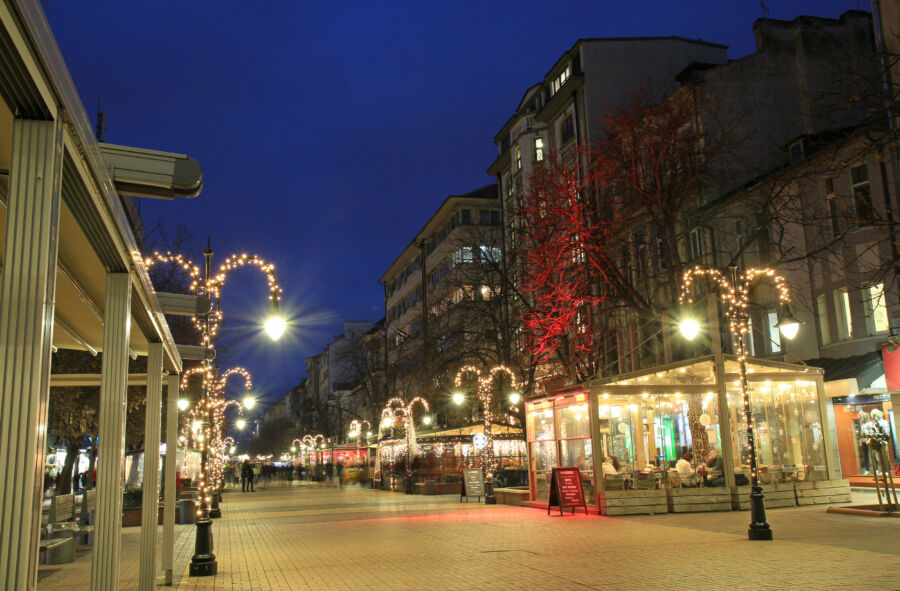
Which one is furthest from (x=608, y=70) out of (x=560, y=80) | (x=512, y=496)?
(x=512, y=496)

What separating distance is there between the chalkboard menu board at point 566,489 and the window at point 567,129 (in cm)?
3012

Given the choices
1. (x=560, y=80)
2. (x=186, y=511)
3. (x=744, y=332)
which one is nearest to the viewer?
(x=744, y=332)

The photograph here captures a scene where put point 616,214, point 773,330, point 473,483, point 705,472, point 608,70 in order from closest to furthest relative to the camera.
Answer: point 705,472 < point 616,214 < point 473,483 < point 773,330 < point 608,70

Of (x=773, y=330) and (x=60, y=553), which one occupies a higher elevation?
(x=773, y=330)

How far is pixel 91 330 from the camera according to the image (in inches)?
405

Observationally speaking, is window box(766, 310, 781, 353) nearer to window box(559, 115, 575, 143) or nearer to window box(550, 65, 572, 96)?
window box(559, 115, 575, 143)

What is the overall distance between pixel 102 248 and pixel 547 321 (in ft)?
65.8

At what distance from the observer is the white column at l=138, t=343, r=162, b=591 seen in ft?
32.0

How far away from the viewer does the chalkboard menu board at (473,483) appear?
2958cm

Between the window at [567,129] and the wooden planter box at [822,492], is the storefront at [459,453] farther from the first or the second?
the window at [567,129]

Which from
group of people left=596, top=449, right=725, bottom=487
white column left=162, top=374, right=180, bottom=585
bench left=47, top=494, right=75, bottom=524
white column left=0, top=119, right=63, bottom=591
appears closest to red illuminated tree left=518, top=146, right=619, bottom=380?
group of people left=596, top=449, right=725, bottom=487

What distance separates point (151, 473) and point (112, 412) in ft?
11.9

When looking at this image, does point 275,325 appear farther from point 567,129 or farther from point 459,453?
point 567,129

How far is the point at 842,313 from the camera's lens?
92.5ft
